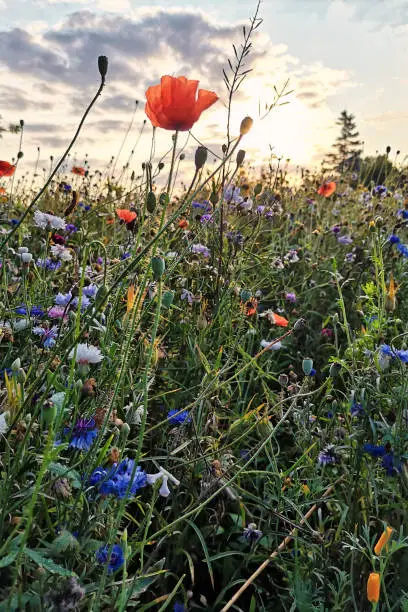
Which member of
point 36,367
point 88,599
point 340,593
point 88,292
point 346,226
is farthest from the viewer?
point 346,226

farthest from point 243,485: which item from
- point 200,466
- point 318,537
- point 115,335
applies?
point 115,335

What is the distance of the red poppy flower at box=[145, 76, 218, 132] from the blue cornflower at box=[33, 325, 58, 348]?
65 centimetres

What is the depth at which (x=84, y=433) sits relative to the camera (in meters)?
1.18

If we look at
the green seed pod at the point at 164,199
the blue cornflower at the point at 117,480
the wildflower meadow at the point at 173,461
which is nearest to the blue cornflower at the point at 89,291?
the wildflower meadow at the point at 173,461

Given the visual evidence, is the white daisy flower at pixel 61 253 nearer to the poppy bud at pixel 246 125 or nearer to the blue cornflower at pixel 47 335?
the blue cornflower at pixel 47 335

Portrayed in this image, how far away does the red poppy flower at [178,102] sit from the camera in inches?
50.9

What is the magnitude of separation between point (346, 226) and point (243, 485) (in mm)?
3156

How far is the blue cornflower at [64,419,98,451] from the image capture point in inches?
45.1

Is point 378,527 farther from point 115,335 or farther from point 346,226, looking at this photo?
point 346,226

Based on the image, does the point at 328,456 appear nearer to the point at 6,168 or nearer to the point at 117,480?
the point at 117,480

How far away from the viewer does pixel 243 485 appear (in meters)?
1.84

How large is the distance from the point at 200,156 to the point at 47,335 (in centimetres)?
65

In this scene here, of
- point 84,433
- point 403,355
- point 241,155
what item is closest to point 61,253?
point 241,155

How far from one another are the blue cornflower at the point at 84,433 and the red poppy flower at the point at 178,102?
67 centimetres
